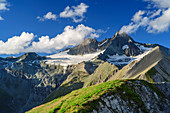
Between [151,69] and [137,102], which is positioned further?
[151,69]

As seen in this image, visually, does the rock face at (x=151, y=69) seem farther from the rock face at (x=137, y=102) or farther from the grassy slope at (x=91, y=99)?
the grassy slope at (x=91, y=99)

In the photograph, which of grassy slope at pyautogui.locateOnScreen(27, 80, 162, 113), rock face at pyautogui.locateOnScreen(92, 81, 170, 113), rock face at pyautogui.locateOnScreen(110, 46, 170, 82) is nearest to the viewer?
grassy slope at pyautogui.locateOnScreen(27, 80, 162, 113)

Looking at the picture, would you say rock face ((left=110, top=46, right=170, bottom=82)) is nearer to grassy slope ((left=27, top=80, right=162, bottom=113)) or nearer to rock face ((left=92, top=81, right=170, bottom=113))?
rock face ((left=92, top=81, right=170, bottom=113))

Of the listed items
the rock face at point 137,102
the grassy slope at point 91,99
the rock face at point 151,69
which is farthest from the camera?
the rock face at point 151,69

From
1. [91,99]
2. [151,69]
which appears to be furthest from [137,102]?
[151,69]

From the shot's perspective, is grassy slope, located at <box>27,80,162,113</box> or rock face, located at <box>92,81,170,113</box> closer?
grassy slope, located at <box>27,80,162,113</box>

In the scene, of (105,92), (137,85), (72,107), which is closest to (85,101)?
(72,107)

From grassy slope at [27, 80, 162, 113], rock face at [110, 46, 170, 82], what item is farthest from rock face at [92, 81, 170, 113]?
rock face at [110, 46, 170, 82]

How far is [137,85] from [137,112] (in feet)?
23.4

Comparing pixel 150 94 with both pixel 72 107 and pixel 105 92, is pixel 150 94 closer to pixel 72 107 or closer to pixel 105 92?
pixel 105 92

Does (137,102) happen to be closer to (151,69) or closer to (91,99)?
(91,99)

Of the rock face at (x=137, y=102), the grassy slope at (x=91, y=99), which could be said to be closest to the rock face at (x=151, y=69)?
the rock face at (x=137, y=102)

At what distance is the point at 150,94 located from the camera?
99.9 feet

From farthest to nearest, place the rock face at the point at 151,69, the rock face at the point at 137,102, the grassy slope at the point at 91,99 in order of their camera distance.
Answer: the rock face at the point at 151,69
the rock face at the point at 137,102
the grassy slope at the point at 91,99
